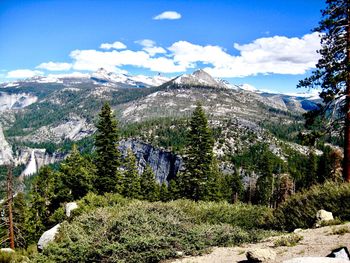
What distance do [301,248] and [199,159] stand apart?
36.9 m

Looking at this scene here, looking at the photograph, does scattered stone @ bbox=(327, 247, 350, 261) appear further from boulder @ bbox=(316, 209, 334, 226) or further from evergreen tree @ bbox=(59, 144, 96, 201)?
evergreen tree @ bbox=(59, 144, 96, 201)

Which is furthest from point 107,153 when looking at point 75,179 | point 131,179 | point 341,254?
point 341,254

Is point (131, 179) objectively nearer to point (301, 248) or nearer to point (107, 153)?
point (107, 153)

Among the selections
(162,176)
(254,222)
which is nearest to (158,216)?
(254,222)

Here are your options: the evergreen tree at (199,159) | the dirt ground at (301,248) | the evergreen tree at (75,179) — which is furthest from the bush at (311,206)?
the evergreen tree at (75,179)

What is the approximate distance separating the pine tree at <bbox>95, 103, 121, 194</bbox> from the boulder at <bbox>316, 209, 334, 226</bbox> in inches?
1333

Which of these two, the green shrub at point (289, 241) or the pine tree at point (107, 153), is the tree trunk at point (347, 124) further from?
the pine tree at point (107, 153)

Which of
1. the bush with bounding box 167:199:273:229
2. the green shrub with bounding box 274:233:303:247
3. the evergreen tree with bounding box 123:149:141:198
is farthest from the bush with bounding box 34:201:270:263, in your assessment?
the evergreen tree with bounding box 123:149:141:198

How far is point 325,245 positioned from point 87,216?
899cm

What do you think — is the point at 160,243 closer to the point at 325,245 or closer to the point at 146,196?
the point at 325,245

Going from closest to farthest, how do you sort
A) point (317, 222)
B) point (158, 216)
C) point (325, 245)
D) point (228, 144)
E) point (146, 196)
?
point (325, 245)
point (317, 222)
point (158, 216)
point (146, 196)
point (228, 144)

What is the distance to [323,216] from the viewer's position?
11.8 meters

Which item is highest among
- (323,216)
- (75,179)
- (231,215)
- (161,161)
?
(323,216)

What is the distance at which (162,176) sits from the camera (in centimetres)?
18000
